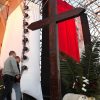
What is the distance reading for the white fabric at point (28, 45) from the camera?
7.57 metres

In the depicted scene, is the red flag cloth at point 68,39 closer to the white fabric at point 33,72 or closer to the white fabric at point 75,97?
the white fabric at point 33,72

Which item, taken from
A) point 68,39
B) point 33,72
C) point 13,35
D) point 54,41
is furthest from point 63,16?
point 13,35

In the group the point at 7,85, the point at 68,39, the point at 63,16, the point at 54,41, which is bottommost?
the point at 7,85

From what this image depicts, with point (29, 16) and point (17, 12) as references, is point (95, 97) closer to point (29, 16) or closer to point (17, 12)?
point (29, 16)

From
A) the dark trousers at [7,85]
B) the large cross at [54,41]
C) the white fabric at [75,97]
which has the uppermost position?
the large cross at [54,41]

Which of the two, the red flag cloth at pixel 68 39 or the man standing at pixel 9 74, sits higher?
the red flag cloth at pixel 68 39

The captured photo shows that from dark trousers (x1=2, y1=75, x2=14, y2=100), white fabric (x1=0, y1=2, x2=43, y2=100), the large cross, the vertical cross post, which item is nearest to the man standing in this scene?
dark trousers (x1=2, y1=75, x2=14, y2=100)

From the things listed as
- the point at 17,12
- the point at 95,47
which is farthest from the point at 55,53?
the point at 17,12

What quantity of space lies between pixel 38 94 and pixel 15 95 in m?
0.63

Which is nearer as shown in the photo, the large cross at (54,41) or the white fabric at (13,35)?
the large cross at (54,41)

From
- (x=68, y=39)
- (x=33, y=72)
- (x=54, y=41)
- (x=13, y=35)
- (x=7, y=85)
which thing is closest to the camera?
(x=54, y=41)

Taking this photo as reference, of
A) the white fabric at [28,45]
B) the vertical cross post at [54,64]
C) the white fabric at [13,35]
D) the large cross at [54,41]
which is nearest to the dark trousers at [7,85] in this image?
the white fabric at [28,45]

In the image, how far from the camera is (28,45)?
8258 millimetres

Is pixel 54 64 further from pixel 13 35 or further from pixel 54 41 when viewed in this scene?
pixel 13 35
